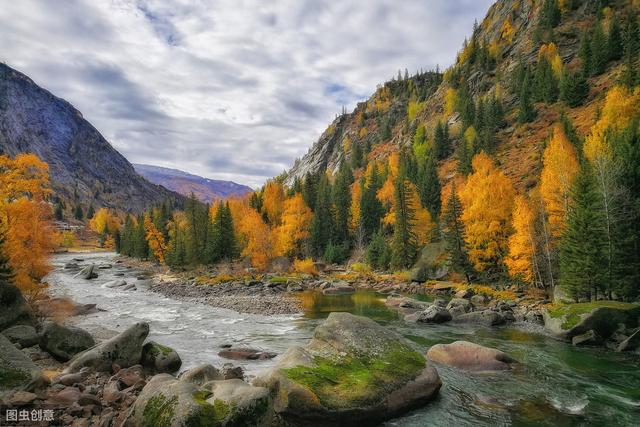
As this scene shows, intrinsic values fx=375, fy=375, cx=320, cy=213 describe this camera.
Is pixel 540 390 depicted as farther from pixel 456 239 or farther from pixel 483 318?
pixel 456 239

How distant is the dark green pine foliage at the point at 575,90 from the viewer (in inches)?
3602

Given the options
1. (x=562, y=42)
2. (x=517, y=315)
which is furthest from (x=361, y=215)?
(x=562, y=42)

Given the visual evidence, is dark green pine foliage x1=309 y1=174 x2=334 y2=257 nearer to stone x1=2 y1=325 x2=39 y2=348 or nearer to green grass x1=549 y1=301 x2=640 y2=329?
green grass x1=549 y1=301 x2=640 y2=329

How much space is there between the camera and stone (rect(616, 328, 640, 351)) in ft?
71.4

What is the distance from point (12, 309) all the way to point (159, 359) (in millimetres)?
10103

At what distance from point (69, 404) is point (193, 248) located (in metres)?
64.6

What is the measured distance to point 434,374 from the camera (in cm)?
1488

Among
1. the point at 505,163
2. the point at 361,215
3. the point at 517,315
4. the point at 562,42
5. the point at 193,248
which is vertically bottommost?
the point at 517,315

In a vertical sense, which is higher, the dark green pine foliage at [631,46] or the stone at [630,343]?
the dark green pine foliage at [631,46]

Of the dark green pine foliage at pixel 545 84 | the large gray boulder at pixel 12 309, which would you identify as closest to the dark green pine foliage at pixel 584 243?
the large gray boulder at pixel 12 309

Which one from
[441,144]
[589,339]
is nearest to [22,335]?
[589,339]

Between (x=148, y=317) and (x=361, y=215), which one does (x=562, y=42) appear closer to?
(x=361, y=215)

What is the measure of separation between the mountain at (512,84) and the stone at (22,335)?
72.4 m

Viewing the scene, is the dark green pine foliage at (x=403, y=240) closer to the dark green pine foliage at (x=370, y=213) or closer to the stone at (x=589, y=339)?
the dark green pine foliage at (x=370, y=213)
